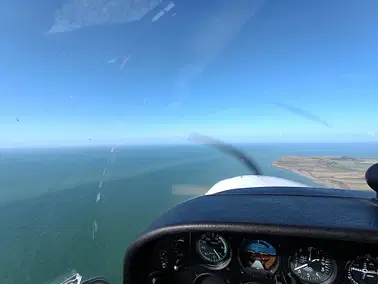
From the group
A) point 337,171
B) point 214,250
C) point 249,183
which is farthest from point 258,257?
point 337,171

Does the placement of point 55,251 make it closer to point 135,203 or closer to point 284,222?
point 135,203

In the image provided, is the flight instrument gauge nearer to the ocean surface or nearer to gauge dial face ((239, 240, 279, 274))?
gauge dial face ((239, 240, 279, 274))

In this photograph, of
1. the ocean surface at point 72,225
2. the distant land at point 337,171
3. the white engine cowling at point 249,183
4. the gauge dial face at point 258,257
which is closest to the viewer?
the gauge dial face at point 258,257

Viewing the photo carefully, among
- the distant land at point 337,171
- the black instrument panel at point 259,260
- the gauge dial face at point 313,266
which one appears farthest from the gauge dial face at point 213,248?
the distant land at point 337,171

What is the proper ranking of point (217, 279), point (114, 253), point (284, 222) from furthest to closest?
point (114, 253) < point (217, 279) < point (284, 222)

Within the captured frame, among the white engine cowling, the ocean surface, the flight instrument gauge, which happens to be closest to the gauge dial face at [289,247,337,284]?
the flight instrument gauge

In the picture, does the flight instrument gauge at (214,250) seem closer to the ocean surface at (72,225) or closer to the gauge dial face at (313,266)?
the gauge dial face at (313,266)

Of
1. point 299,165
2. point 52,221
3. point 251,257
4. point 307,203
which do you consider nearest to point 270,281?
point 251,257
